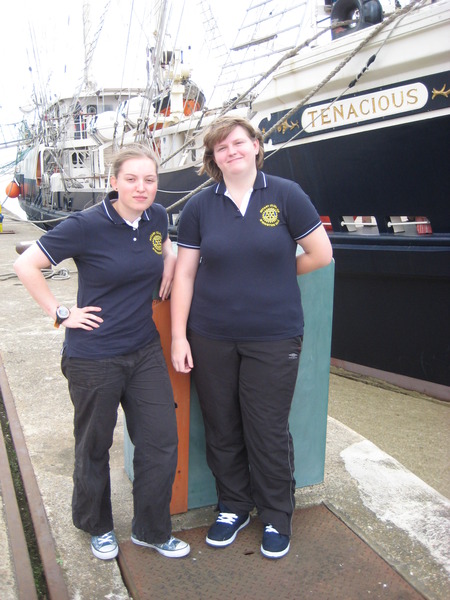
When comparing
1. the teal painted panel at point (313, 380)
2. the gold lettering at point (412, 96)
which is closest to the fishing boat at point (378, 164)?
the gold lettering at point (412, 96)

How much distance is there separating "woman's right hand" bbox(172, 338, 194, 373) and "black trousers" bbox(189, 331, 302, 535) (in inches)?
1.1

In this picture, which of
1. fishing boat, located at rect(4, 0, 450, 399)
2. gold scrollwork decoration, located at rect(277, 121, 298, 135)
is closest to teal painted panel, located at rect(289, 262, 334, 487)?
fishing boat, located at rect(4, 0, 450, 399)

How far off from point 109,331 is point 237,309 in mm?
491

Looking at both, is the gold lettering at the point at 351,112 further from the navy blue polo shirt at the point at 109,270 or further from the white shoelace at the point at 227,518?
the white shoelace at the point at 227,518

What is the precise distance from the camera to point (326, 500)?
298 centimetres

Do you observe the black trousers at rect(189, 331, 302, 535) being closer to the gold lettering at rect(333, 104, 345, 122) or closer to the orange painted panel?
the orange painted panel

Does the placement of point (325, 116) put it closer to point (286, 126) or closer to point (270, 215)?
point (286, 126)

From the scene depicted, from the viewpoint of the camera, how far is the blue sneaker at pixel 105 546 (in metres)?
2.50

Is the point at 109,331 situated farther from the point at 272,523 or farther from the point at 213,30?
the point at 213,30

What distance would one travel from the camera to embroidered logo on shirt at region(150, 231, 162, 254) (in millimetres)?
2465

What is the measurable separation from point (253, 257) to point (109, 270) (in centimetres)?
54

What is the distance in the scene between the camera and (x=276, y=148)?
6.77 m

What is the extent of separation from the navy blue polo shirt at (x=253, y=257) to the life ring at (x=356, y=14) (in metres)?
4.61

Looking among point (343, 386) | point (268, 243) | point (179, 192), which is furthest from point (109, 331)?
point (179, 192)
